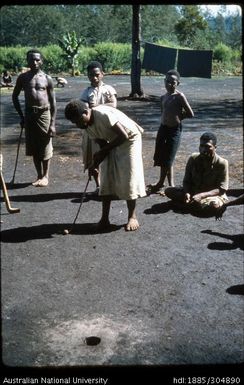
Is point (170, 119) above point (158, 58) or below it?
below

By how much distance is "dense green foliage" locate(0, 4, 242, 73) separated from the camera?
35219mm

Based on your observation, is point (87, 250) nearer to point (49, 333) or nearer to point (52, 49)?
point (49, 333)

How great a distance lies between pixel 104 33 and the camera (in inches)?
2047

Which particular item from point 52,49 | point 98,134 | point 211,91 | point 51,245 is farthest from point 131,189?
point 52,49

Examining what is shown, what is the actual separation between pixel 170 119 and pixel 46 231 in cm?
208

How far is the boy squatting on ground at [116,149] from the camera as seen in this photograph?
404 centimetres

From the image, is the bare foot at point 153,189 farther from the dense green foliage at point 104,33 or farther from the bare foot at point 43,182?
the dense green foliage at point 104,33

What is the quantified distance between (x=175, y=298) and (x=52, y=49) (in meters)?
34.2

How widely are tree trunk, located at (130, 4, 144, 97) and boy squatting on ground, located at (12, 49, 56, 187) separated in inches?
445

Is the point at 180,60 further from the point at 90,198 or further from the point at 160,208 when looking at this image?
the point at 160,208

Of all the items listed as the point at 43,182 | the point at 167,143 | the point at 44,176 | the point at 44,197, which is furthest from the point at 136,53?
the point at 44,197

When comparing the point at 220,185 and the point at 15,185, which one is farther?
the point at 15,185

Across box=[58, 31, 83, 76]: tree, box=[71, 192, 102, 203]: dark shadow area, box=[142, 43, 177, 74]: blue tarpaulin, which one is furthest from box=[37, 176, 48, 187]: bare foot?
box=[58, 31, 83, 76]: tree

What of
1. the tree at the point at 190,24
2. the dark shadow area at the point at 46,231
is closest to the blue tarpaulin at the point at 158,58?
the dark shadow area at the point at 46,231
